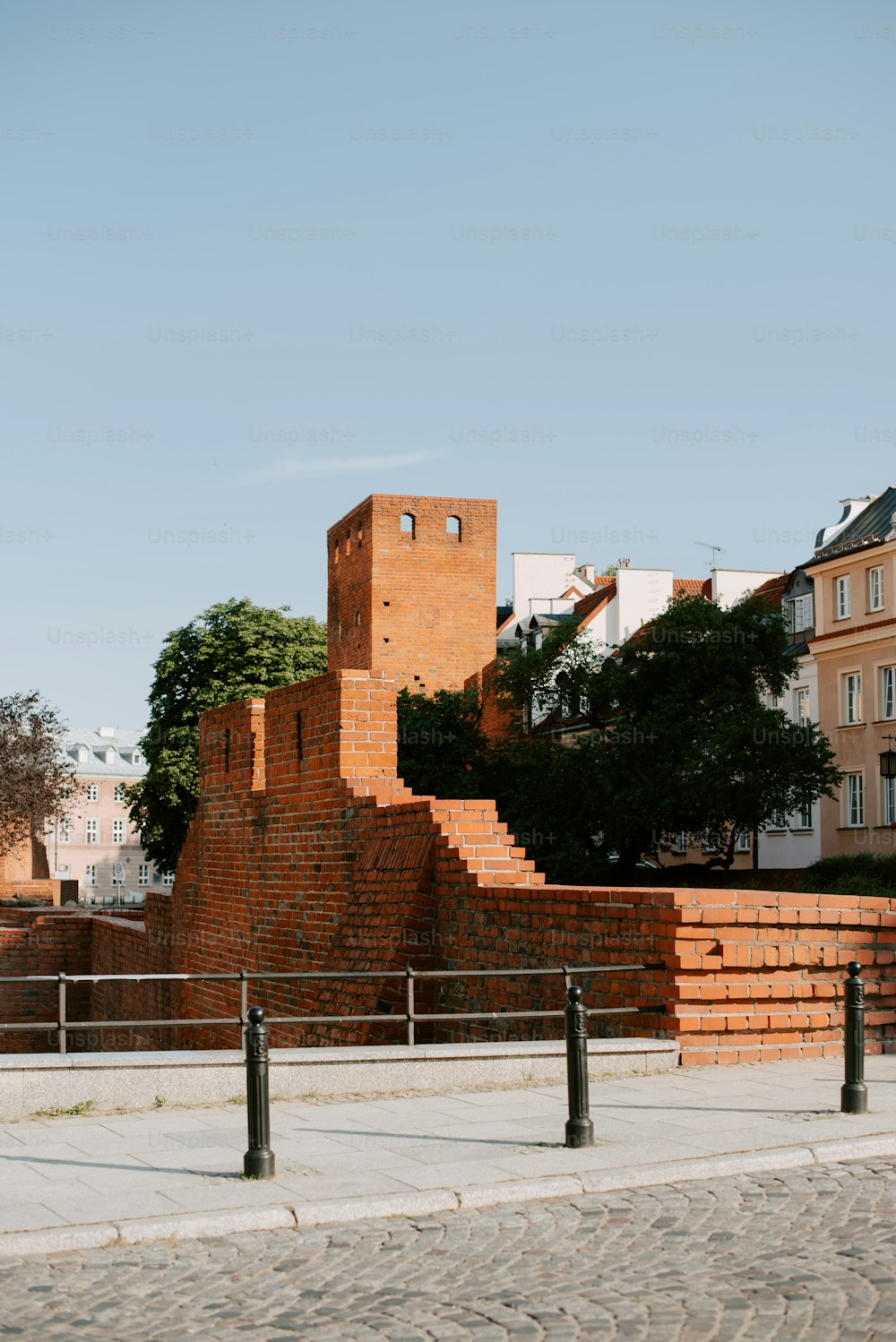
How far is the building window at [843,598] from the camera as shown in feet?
167

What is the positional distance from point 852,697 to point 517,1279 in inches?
1845

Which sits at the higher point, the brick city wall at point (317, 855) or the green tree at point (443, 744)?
the green tree at point (443, 744)

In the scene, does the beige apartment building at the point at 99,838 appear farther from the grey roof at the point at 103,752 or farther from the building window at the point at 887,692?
the building window at the point at 887,692

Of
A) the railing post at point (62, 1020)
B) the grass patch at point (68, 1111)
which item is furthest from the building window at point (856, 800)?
the grass patch at point (68, 1111)

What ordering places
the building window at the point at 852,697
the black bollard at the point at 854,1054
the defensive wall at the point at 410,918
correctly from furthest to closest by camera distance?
the building window at the point at 852,697 → the defensive wall at the point at 410,918 → the black bollard at the point at 854,1054

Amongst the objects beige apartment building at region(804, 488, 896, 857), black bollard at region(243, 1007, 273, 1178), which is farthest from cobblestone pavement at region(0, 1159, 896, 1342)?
beige apartment building at region(804, 488, 896, 857)

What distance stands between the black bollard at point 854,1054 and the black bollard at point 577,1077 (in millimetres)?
1746

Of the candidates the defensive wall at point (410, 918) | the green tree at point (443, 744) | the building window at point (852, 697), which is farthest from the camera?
the green tree at point (443, 744)

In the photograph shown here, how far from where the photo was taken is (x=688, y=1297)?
5.36 m

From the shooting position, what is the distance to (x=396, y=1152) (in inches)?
300

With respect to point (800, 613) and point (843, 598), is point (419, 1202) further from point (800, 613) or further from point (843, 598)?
point (800, 613)

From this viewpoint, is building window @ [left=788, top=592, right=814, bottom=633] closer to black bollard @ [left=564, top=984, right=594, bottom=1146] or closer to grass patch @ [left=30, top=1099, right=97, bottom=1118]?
grass patch @ [left=30, top=1099, right=97, bottom=1118]

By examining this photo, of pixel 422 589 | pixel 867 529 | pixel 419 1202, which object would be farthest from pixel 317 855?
pixel 422 589

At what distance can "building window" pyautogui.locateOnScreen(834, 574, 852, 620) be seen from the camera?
167 ft
